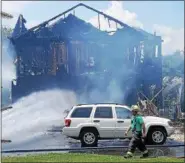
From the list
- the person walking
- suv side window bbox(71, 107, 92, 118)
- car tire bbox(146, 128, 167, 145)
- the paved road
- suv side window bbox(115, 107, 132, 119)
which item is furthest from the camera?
suv side window bbox(115, 107, 132, 119)

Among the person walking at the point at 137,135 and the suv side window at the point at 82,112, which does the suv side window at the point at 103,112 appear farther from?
the person walking at the point at 137,135

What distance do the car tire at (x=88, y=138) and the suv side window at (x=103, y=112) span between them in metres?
0.75

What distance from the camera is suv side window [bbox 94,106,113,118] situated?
17.2m

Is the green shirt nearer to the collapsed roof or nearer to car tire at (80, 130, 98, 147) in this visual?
car tire at (80, 130, 98, 147)

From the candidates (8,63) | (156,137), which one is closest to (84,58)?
(8,63)

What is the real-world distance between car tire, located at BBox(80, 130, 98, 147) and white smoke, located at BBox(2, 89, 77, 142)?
4.93 m

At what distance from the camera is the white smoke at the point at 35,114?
2311 centimetres

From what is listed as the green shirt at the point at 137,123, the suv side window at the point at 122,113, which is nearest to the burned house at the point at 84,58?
the suv side window at the point at 122,113

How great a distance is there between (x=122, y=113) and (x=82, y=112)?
1.58m

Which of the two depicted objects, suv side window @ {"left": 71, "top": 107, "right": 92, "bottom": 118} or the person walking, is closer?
the person walking

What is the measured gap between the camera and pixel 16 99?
29016mm

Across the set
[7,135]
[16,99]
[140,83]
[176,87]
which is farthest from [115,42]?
[7,135]

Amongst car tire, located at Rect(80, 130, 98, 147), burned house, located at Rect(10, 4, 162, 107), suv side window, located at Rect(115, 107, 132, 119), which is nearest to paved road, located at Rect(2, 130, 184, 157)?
car tire, located at Rect(80, 130, 98, 147)

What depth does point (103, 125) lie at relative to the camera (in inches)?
667
